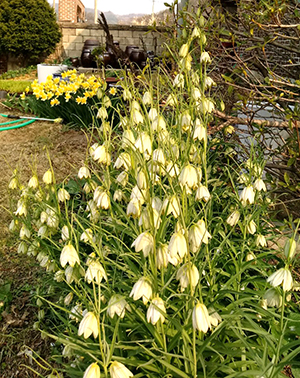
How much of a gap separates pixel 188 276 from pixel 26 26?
13316mm

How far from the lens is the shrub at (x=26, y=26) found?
12.7m

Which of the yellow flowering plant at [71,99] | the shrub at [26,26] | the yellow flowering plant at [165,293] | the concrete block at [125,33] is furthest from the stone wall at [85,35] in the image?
the yellow flowering plant at [165,293]

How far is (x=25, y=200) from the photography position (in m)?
1.71

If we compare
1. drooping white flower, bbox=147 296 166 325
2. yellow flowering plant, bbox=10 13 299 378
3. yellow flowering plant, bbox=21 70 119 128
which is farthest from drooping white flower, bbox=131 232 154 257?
yellow flowering plant, bbox=21 70 119 128

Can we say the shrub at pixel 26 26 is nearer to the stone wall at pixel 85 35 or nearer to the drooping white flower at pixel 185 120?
the stone wall at pixel 85 35

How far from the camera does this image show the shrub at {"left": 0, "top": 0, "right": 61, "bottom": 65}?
1270cm

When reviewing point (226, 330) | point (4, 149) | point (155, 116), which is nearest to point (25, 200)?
point (155, 116)

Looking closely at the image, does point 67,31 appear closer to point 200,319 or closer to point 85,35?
point 85,35

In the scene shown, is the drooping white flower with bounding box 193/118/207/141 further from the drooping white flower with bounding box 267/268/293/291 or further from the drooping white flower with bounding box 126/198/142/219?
the drooping white flower with bounding box 267/268/293/291

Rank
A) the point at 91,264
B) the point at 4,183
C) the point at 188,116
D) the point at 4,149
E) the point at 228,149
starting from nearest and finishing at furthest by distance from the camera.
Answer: the point at 91,264, the point at 188,116, the point at 228,149, the point at 4,183, the point at 4,149

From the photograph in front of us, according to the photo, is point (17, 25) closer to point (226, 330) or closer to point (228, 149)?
point (228, 149)

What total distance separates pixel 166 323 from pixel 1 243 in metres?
1.84

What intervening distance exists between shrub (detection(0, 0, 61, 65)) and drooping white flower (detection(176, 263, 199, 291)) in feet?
43.2

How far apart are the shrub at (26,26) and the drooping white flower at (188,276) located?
13.2m
